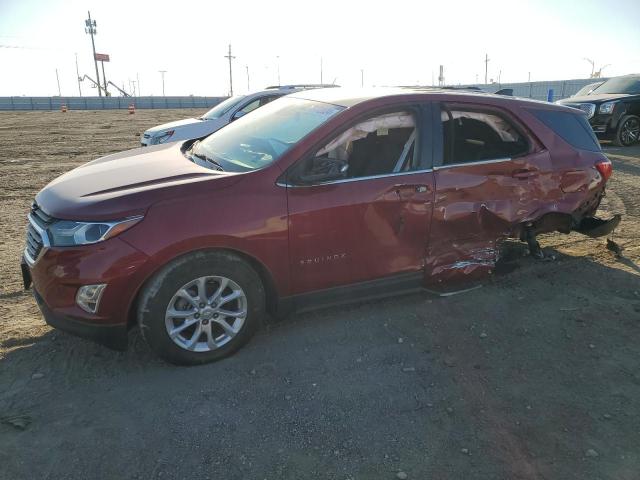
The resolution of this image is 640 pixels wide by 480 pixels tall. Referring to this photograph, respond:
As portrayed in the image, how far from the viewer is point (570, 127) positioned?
465cm

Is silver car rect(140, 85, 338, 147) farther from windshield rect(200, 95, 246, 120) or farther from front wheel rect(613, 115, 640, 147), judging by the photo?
front wheel rect(613, 115, 640, 147)

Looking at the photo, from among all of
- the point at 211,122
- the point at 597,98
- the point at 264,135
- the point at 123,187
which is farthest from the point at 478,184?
the point at 597,98

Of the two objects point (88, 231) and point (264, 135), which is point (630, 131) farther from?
point (88, 231)

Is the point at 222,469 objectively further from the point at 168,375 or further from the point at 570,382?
the point at 570,382

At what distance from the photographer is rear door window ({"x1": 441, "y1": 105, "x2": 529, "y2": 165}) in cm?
398

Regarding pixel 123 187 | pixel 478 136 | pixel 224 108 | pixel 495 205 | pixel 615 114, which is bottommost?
pixel 495 205

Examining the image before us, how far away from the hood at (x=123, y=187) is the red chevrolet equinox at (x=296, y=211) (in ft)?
0.04

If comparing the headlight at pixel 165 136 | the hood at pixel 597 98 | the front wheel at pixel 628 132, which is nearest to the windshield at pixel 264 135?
the headlight at pixel 165 136

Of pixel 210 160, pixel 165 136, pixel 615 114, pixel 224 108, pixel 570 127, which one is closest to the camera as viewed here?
pixel 210 160

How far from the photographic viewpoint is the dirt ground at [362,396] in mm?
2521

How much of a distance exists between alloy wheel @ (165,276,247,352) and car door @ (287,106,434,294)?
454mm

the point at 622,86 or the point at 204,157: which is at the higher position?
the point at 622,86

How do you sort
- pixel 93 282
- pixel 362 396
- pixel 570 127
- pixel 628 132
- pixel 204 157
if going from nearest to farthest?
pixel 93 282 < pixel 362 396 < pixel 204 157 < pixel 570 127 < pixel 628 132

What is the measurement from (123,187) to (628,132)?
13285 mm
